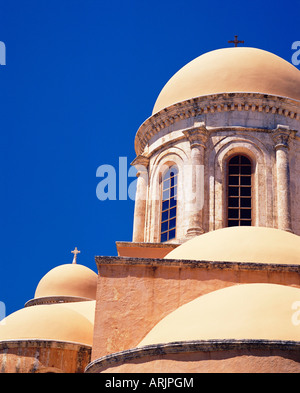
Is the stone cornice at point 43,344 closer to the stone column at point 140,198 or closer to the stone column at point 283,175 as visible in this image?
the stone column at point 140,198

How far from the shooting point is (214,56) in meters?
16.2

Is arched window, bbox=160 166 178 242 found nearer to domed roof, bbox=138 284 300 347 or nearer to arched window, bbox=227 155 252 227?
arched window, bbox=227 155 252 227

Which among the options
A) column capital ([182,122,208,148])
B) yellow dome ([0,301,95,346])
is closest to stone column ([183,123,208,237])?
column capital ([182,122,208,148])

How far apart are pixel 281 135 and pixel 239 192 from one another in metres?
1.62

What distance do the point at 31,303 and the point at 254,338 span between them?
1331 cm

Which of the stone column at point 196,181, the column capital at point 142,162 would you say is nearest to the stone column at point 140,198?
the column capital at point 142,162

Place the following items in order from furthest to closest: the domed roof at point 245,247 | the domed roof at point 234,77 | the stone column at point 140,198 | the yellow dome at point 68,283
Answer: the yellow dome at point 68,283 → the stone column at point 140,198 → the domed roof at point 234,77 → the domed roof at point 245,247

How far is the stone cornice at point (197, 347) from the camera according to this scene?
699 centimetres

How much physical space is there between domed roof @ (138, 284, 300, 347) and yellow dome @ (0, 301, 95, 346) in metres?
2.56

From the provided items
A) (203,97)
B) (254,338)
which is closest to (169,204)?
(203,97)

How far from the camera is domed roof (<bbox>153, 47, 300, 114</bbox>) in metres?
15.2

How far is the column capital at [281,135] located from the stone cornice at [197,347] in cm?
815

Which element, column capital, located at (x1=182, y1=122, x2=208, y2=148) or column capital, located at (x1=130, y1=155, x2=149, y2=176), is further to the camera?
column capital, located at (x1=130, y1=155, x2=149, y2=176)
